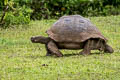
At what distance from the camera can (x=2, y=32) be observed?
46.0ft

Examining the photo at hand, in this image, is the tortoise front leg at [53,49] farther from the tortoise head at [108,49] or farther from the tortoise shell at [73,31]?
the tortoise head at [108,49]

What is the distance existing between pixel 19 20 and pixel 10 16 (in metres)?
0.31

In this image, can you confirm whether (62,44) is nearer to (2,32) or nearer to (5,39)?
(5,39)

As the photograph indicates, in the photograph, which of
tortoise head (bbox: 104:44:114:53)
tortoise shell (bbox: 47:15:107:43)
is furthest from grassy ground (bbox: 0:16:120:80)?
tortoise shell (bbox: 47:15:107:43)

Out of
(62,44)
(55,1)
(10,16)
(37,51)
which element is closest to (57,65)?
(62,44)

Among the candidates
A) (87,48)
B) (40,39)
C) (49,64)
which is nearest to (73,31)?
(87,48)

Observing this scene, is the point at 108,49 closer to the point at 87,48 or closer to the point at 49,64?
the point at 87,48

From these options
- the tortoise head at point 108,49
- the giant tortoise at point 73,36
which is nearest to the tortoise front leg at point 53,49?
the giant tortoise at point 73,36

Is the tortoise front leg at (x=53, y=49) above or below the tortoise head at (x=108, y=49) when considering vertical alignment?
above

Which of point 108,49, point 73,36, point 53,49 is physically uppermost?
point 73,36

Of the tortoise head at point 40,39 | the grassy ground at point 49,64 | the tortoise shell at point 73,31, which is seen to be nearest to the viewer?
the grassy ground at point 49,64

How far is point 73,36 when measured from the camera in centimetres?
934

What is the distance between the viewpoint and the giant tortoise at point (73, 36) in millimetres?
9359

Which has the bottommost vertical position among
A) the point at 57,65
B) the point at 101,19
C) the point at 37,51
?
the point at 101,19
